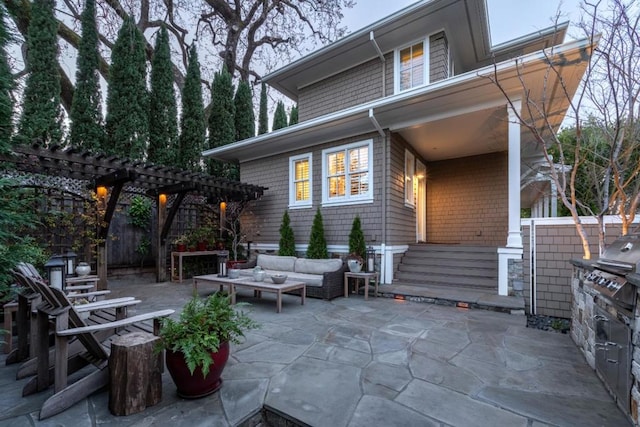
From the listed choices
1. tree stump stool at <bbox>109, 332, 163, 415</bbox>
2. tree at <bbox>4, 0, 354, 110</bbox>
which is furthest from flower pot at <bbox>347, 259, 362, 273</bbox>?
tree at <bbox>4, 0, 354, 110</bbox>

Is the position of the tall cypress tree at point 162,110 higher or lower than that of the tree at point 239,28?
lower

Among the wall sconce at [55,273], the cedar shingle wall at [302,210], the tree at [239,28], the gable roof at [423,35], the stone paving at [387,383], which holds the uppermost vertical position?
the tree at [239,28]

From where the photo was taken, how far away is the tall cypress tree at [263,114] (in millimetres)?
16547

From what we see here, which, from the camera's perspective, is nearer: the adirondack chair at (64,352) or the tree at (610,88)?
the adirondack chair at (64,352)

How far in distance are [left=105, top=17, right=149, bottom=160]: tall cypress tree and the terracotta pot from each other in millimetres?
9633

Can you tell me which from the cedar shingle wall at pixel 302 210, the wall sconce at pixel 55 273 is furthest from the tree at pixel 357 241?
the wall sconce at pixel 55 273

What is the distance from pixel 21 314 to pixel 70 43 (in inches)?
540

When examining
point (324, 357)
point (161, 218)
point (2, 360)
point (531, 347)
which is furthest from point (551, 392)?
point (161, 218)

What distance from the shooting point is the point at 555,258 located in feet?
13.8

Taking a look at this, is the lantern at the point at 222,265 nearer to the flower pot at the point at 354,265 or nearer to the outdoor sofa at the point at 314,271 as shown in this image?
the outdoor sofa at the point at 314,271

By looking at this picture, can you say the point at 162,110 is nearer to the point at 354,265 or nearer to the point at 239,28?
the point at 239,28

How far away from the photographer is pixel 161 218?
25.4ft

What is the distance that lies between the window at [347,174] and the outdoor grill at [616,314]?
462cm

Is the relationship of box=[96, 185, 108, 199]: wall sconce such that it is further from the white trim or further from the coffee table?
the white trim
